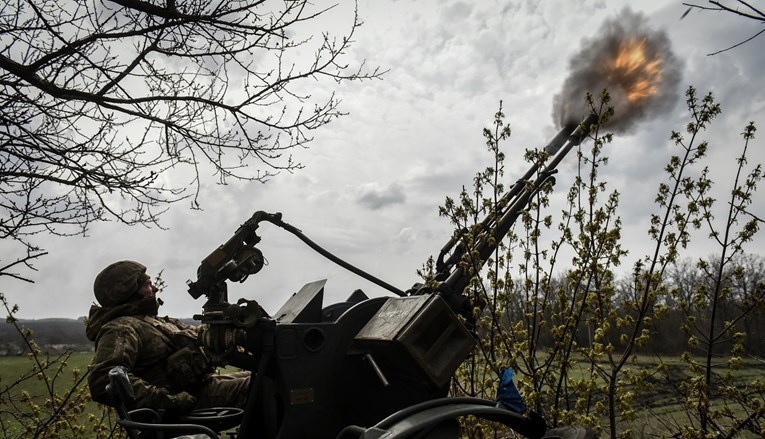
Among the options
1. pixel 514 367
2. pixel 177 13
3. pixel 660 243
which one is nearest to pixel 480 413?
pixel 514 367

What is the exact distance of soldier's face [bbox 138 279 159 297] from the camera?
5.18 metres

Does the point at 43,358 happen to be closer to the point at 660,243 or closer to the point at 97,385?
the point at 97,385

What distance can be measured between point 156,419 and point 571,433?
106 inches

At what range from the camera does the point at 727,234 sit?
5.16 meters

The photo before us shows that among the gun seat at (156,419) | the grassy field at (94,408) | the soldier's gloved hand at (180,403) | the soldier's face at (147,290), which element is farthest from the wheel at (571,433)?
the soldier's face at (147,290)

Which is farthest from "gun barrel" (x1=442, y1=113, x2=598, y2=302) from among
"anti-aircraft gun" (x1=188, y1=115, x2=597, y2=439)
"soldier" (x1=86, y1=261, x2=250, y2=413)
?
"soldier" (x1=86, y1=261, x2=250, y2=413)

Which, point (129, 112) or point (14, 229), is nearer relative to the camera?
point (14, 229)

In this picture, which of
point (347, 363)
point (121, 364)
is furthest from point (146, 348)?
point (347, 363)

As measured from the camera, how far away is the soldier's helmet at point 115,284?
500cm

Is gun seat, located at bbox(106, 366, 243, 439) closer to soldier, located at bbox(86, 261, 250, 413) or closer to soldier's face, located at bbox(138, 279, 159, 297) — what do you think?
soldier, located at bbox(86, 261, 250, 413)

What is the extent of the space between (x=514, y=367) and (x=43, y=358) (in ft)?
21.0

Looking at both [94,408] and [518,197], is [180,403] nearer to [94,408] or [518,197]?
[518,197]

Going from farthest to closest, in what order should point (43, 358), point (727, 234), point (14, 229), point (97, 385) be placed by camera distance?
point (43, 358), point (14, 229), point (727, 234), point (97, 385)

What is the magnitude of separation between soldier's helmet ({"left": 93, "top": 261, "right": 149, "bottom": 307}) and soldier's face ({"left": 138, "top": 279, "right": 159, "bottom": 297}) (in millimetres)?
40
